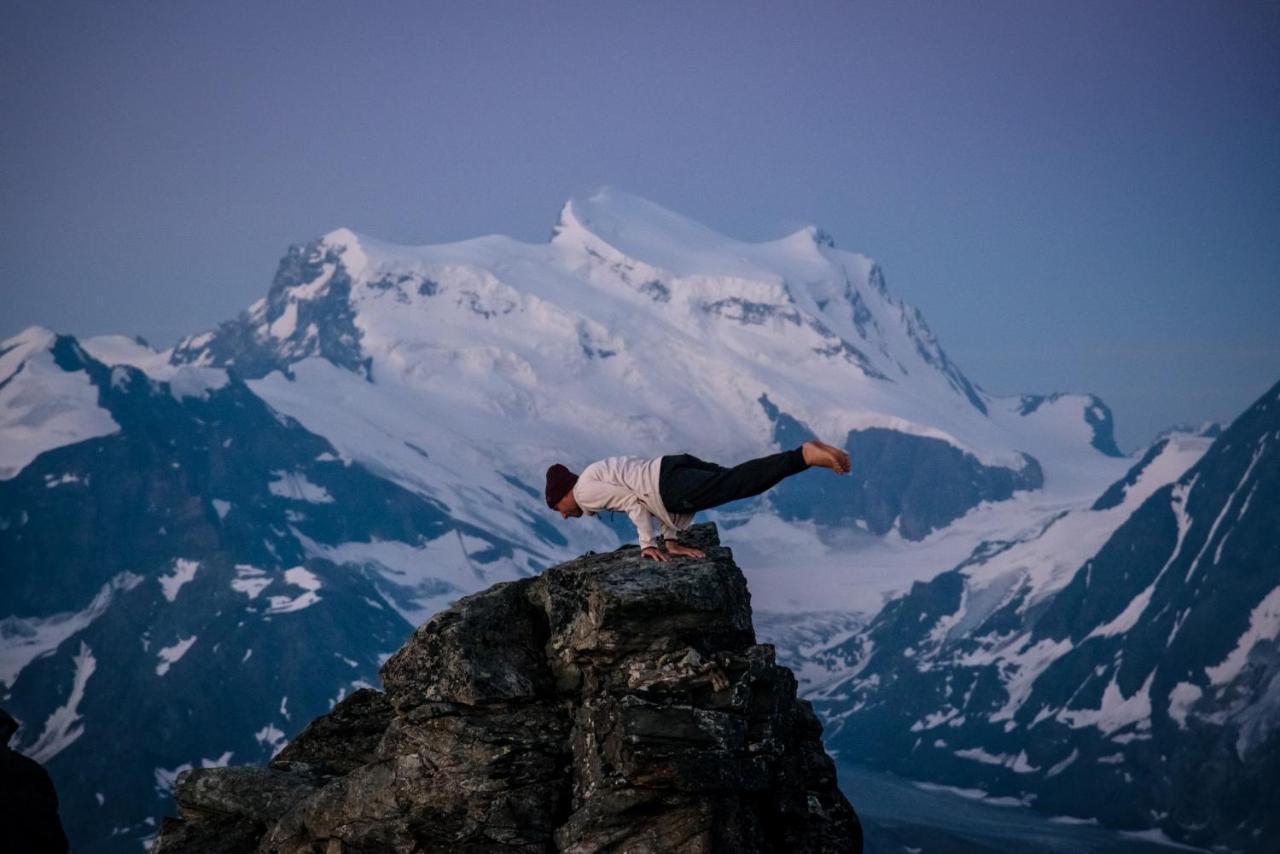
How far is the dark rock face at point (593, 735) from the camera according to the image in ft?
94.3

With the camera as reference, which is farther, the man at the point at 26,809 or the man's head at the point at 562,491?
the man at the point at 26,809

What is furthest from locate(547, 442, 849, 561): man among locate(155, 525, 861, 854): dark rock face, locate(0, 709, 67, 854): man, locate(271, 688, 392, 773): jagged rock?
locate(0, 709, 67, 854): man

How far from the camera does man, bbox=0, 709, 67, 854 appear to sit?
36.7 m

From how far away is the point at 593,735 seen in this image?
1169 inches

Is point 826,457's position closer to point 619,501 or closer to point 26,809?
point 619,501

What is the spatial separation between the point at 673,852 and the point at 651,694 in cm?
278

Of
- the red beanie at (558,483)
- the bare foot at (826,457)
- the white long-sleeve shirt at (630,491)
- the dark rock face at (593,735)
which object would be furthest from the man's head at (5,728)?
the bare foot at (826,457)

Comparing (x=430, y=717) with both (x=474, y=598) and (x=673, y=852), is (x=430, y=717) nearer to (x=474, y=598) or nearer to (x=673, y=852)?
(x=474, y=598)

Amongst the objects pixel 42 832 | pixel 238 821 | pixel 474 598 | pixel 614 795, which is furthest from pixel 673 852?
pixel 42 832

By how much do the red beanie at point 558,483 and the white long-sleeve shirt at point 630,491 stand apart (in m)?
0.34

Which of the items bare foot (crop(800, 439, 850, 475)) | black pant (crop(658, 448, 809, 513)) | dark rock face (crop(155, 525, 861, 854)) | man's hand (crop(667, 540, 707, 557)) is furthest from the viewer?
man's hand (crop(667, 540, 707, 557))

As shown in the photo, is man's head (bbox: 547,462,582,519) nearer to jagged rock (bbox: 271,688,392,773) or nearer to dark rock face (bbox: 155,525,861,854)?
dark rock face (bbox: 155,525,861,854)

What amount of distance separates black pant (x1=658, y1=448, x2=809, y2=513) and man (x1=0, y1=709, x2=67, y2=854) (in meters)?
16.2

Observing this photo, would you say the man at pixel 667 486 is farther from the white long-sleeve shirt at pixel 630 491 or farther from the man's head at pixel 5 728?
the man's head at pixel 5 728
